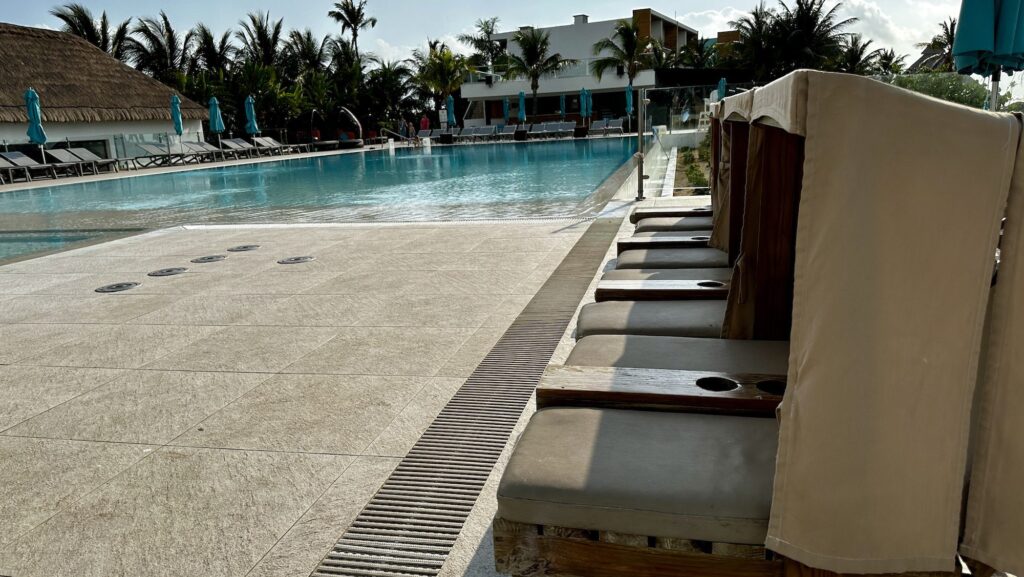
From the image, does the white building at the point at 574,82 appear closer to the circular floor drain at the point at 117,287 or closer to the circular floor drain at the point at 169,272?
the circular floor drain at the point at 169,272

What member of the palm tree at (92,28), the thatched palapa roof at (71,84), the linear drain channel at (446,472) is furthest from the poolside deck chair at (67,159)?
the linear drain channel at (446,472)

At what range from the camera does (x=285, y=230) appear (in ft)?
29.3

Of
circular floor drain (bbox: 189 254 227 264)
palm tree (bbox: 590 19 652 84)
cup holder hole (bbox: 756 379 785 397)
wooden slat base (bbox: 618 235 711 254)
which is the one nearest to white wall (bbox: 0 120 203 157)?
palm tree (bbox: 590 19 652 84)

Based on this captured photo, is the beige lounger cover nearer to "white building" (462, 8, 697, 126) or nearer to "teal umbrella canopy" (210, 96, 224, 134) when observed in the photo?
"teal umbrella canopy" (210, 96, 224, 134)

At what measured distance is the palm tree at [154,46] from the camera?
3594cm

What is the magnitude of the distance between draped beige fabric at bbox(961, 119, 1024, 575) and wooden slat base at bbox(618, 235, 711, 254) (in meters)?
3.11

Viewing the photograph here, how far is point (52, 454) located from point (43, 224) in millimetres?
10062

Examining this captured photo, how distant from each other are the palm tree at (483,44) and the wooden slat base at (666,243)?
41.8 metres

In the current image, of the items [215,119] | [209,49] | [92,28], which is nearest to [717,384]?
[215,119]

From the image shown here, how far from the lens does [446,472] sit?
8.73 ft

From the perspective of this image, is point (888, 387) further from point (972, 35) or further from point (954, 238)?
point (972, 35)

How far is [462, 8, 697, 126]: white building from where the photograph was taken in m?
38.4

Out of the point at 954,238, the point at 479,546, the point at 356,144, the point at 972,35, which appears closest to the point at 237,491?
the point at 479,546

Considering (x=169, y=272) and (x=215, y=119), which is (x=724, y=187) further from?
(x=215, y=119)
